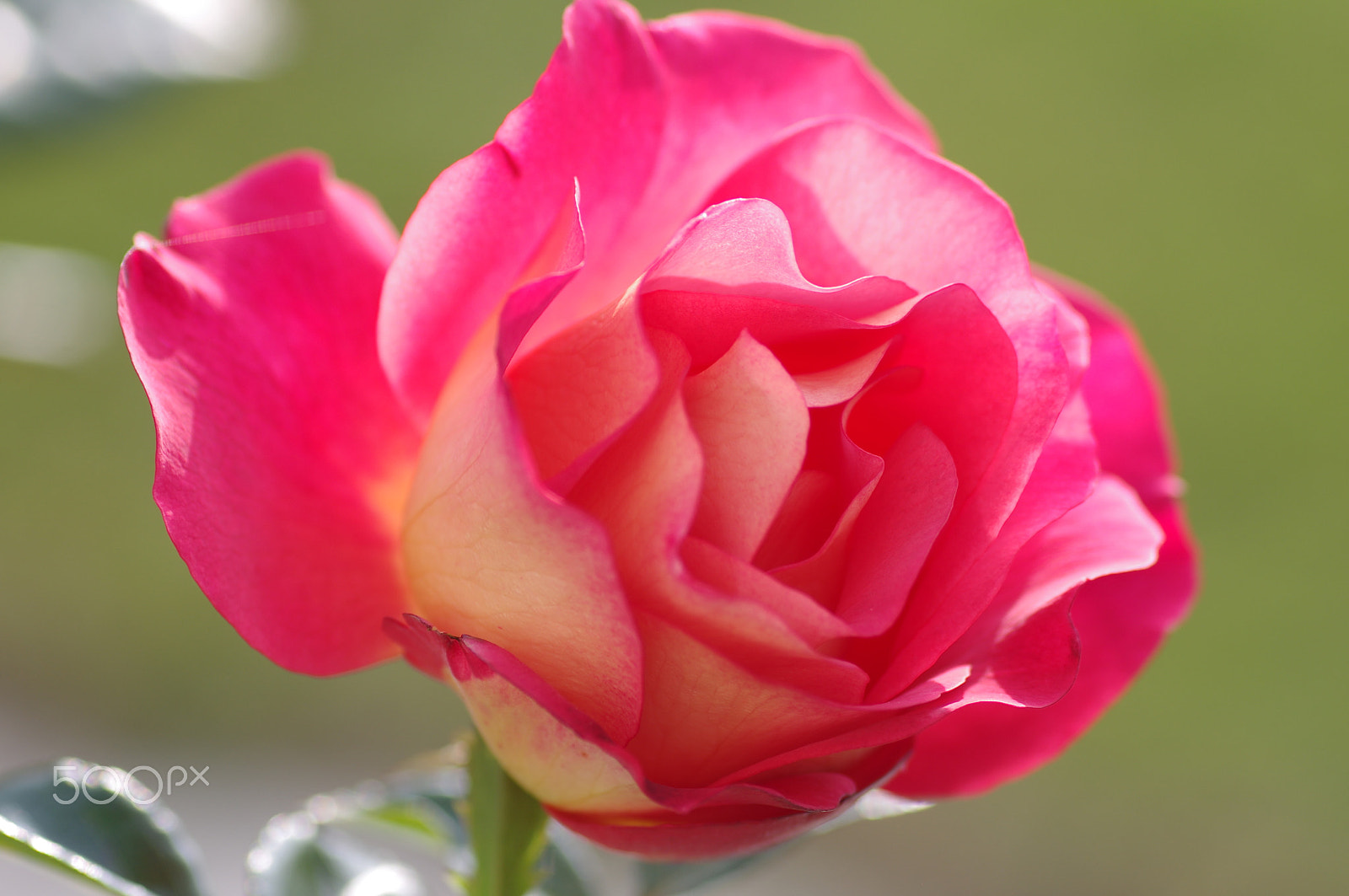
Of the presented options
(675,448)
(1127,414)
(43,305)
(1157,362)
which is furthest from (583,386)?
(1157,362)

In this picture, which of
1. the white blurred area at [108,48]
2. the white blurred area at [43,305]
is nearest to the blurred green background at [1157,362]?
the white blurred area at [43,305]

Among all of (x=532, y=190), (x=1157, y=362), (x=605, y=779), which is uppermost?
(x=1157, y=362)

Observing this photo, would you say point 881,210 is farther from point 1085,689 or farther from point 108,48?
point 108,48

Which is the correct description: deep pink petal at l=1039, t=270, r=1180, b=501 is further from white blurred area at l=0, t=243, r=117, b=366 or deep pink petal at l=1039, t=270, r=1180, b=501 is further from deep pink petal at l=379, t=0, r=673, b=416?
white blurred area at l=0, t=243, r=117, b=366

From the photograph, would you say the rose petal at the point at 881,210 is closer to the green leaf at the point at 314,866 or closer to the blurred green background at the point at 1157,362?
the green leaf at the point at 314,866

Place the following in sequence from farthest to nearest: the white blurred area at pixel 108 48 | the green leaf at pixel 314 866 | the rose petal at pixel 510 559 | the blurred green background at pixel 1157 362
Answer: the blurred green background at pixel 1157 362 → the white blurred area at pixel 108 48 → the green leaf at pixel 314 866 → the rose petal at pixel 510 559

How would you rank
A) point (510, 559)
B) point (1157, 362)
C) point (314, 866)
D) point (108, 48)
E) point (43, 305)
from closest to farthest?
point (510, 559)
point (314, 866)
point (108, 48)
point (43, 305)
point (1157, 362)
